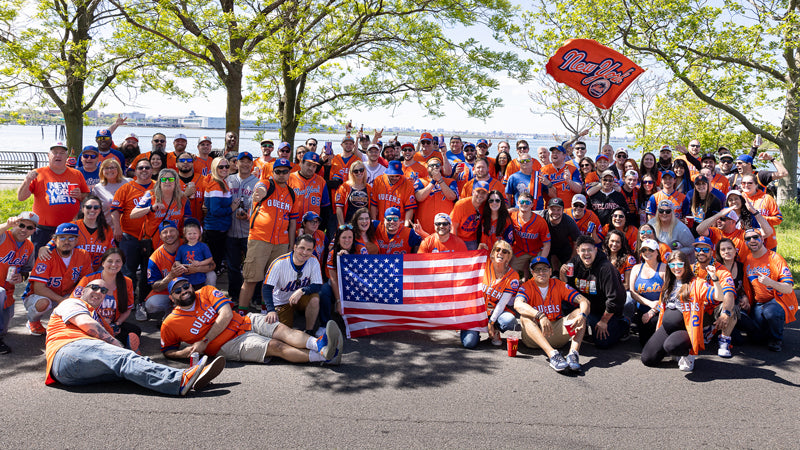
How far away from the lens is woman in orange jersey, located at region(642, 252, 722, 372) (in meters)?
6.02

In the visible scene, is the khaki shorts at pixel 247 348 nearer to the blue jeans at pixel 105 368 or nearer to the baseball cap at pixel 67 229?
the blue jeans at pixel 105 368

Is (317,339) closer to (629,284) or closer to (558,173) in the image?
(629,284)

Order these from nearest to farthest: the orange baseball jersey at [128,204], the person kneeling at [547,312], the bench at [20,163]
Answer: the person kneeling at [547,312] < the orange baseball jersey at [128,204] < the bench at [20,163]

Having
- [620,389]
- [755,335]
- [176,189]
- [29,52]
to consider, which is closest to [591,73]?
[755,335]

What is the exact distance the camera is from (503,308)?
269 inches

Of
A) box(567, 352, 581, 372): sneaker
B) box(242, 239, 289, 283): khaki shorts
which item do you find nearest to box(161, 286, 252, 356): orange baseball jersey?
box(242, 239, 289, 283): khaki shorts

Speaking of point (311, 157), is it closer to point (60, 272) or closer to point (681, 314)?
point (60, 272)

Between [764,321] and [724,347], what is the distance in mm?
835

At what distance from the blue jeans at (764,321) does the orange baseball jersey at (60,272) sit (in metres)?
7.97

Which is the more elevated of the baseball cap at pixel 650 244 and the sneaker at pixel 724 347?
the baseball cap at pixel 650 244

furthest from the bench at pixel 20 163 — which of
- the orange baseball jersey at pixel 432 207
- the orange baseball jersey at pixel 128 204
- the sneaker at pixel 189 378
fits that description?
the sneaker at pixel 189 378

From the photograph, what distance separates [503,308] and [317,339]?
7.51 ft

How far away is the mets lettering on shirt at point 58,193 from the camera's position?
7812mm

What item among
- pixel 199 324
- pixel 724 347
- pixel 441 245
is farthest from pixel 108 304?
pixel 724 347
